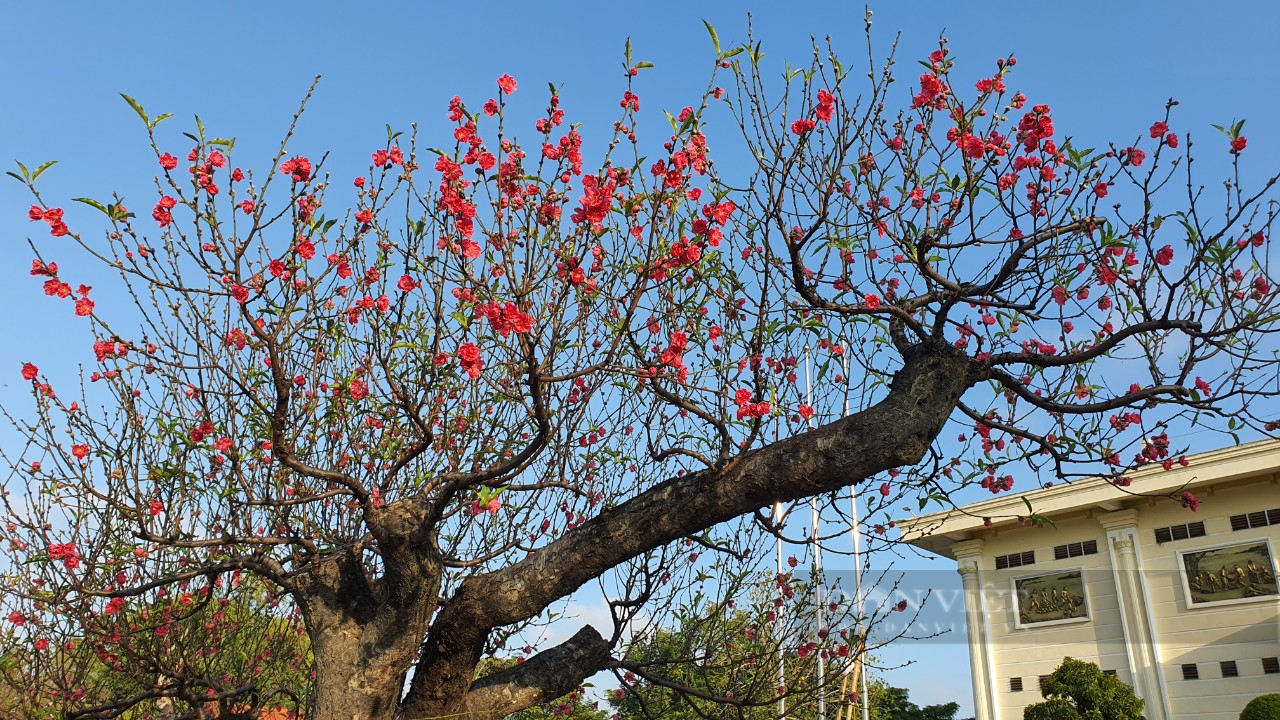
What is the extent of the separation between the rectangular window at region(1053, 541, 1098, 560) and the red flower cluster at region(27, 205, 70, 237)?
17.3 metres

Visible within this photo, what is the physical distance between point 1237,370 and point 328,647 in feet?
16.1

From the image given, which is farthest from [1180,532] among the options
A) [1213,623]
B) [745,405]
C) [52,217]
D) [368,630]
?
[52,217]

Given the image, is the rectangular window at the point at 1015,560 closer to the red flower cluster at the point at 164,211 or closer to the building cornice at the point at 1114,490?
the building cornice at the point at 1114,490

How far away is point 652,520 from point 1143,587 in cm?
1451

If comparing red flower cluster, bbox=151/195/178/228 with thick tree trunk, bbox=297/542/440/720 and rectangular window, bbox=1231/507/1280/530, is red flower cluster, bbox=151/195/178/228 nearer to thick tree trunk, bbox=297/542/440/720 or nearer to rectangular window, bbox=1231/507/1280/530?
thick tree trunk, bbox=297/542/440/720

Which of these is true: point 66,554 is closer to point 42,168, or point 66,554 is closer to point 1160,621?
point 42,168

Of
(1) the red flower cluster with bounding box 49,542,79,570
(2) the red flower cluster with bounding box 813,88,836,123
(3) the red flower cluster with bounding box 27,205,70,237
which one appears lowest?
(1) the red flower cluster with bounding box 49,542,79,570

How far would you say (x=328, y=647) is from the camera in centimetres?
414

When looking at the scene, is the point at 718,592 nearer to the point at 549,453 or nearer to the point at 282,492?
the point at 549,453

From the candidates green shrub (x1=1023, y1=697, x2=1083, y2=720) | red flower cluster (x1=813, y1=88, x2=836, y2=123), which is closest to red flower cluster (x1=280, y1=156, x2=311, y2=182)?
red flower cluster (x1=813, y1=88, x2=836, y2=123)

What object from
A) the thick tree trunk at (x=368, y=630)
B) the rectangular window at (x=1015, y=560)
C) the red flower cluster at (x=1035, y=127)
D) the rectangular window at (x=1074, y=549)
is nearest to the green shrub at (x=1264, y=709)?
the rectangular window at (x=1074, y=549)

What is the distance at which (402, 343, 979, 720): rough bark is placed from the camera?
3793 mm

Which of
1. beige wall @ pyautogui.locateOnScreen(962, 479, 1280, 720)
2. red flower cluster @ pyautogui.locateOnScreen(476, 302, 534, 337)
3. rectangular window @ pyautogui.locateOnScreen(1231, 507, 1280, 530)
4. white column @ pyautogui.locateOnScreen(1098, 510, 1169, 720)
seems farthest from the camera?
white column @ pyautogui.locateOnScreen(1098, 510, 1169, 720)

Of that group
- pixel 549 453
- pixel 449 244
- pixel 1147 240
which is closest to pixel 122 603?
pixel 549 453
